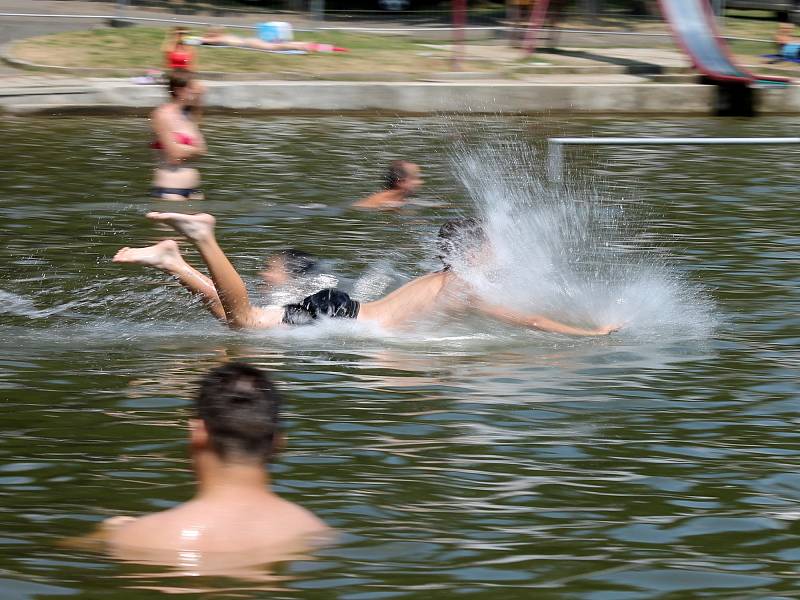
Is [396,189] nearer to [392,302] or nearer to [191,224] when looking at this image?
[392,302]

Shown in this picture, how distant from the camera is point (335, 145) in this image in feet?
60.7

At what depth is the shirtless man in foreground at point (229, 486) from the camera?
466 centimetres

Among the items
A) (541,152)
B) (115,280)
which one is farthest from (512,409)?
(541,152)

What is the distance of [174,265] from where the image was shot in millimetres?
9156

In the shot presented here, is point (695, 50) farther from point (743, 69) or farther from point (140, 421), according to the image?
point (140, 421)

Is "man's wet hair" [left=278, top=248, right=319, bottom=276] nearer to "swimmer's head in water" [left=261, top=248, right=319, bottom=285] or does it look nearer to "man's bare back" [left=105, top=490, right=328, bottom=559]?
"swimmer's head in water" [left=261, top=248, right=319, bottom=285]

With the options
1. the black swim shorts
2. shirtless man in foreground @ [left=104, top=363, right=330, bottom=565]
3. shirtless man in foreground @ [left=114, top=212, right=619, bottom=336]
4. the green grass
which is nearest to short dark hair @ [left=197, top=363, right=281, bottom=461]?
shirtless man in foreground @ [left=104, top=363, right=330, bottom=565]

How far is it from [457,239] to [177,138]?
195 inches

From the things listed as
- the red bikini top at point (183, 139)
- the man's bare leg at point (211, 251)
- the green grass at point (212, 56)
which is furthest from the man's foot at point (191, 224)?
the green grass at point (212, 56)

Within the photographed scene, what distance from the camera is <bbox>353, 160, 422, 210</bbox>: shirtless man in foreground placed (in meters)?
13.9

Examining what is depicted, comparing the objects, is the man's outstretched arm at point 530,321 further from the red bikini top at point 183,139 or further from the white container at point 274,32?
the white container at point 274,32

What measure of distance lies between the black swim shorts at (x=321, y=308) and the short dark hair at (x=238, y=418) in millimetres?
4547

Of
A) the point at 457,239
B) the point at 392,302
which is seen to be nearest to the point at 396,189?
the point at 392,302

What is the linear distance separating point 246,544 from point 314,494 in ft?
4.09
